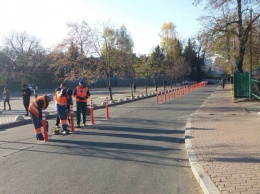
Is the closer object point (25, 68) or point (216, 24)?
point (216, 24)

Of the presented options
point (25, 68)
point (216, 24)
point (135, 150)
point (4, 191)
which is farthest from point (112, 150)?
point (25, 68)

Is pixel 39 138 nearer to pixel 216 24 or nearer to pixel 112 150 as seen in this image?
pixel 112 150

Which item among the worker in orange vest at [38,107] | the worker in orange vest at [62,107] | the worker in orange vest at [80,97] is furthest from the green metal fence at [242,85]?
the worker in orange vest at [38,107]

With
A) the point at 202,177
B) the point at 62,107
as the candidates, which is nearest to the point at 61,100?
the point at 62,107

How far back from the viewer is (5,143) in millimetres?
10039

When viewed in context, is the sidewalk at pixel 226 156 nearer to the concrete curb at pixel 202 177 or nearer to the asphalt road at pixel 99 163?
the concrete curb at pixel 202 177

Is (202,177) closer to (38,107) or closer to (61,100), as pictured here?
(38,107)

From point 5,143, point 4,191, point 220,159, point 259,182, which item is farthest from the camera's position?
point 5,143

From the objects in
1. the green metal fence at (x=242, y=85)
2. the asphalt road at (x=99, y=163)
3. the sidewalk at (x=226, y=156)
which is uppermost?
the green metal fence at (x=242, y=85)

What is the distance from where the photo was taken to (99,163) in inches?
281

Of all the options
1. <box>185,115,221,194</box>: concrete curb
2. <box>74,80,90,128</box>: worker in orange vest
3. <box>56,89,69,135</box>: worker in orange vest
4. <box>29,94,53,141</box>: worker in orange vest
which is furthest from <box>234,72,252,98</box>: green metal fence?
<box>185,115,221,194</box>: concrete curb

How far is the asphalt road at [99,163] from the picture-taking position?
5.59 meters

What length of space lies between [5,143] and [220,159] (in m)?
6.67

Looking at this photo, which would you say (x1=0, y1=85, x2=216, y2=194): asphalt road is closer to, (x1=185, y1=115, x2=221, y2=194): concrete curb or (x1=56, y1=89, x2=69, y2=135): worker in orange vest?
(x1=185, y1=115, x2=221, y2=194): concrete curb
